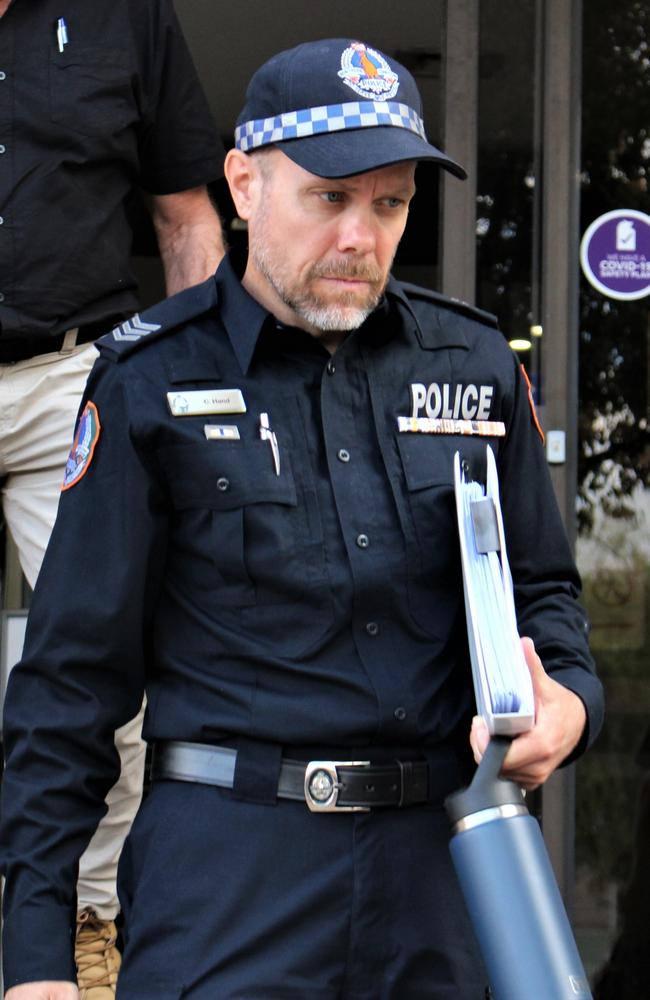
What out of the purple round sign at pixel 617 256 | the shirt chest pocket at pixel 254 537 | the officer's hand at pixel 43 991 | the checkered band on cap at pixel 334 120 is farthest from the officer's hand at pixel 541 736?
the purple round sign at pixel 617 256

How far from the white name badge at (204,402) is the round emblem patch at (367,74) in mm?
446

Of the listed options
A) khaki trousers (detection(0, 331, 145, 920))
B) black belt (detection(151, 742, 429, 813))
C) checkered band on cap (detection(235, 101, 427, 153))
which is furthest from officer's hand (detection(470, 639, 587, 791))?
khaki trousers (detection(0, 331, 145, 920))

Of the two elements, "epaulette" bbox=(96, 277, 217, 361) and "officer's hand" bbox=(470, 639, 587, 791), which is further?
"epaulette" bbox=(96, 277, 217, 361)

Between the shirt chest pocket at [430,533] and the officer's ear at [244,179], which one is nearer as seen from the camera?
the shirt chest pocket at [430,533]

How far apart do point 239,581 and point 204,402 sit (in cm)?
24

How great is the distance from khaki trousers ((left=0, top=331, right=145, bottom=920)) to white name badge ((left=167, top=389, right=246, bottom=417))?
3.28 ft

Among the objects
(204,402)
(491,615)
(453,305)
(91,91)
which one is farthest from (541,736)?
(91,91)

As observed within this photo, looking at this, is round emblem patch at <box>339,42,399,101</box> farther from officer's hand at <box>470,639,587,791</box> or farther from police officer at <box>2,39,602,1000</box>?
officer's hand at <box>470,639,587,791</box>

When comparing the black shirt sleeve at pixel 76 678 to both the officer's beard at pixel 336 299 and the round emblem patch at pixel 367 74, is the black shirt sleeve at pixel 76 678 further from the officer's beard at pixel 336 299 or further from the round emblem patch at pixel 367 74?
the round emblem patch at pixel 367 74

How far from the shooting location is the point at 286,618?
7.14 feet

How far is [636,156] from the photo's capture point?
4121 millimetres

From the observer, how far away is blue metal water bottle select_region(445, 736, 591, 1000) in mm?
1848

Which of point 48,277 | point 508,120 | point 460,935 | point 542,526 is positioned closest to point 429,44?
point 508,120

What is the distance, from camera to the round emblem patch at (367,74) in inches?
89.0
